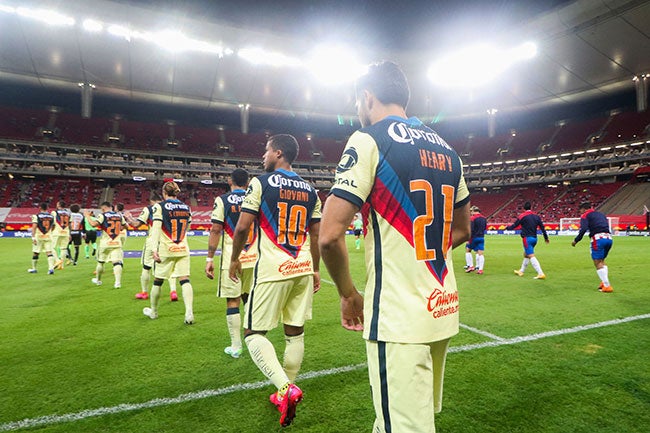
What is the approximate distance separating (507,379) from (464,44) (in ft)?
121

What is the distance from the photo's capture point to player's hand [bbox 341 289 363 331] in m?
1.65

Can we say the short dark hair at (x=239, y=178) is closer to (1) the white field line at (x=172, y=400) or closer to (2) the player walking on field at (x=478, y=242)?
(1) the white field line at (x=172, y=400)

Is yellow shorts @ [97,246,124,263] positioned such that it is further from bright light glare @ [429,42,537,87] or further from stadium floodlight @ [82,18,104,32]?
bright light glare @ [429,42,537,87]

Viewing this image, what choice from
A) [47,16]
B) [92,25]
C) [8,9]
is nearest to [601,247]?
[92,25]

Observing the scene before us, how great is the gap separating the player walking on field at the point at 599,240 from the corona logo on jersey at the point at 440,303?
25.1 ft

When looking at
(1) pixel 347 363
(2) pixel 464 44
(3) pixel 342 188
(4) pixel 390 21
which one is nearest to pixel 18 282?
(1) pixel 347 363

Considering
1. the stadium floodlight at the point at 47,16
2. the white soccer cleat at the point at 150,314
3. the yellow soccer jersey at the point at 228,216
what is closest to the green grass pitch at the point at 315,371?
the white soccer cleat at the point at 150,314

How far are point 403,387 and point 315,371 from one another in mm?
2534

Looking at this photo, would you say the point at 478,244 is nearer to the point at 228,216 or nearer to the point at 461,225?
the point at 228,216

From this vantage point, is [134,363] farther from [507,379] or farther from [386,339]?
[507,379]

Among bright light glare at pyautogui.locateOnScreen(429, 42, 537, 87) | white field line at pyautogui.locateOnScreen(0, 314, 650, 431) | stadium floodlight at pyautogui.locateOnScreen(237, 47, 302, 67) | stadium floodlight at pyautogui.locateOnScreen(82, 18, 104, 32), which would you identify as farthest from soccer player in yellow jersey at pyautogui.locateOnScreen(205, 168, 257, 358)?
bright light glare at pyautogui.locateOnScreen(429, 42, 537, 87)

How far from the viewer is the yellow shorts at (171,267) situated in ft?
18.9

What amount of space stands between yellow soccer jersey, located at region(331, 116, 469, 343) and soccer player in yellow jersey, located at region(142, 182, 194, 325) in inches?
192

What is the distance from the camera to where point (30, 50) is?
1224 inches
